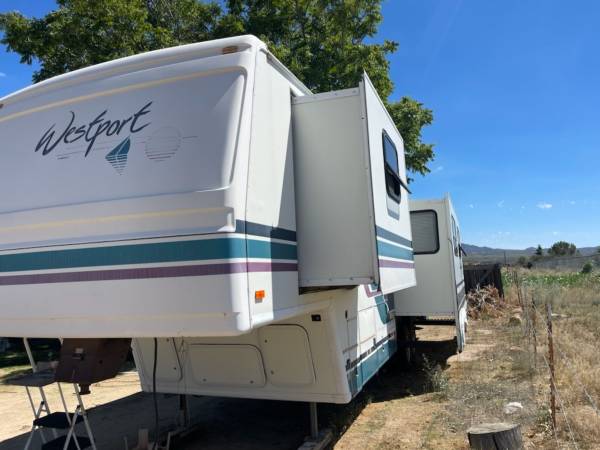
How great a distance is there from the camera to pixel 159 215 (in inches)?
116

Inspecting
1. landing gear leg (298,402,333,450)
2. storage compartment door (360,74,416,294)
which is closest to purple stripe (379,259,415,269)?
storage compartment door (360,74,416,294)

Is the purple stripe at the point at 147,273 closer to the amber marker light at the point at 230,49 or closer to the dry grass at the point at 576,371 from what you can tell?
the amber marker light at the point at 230,49

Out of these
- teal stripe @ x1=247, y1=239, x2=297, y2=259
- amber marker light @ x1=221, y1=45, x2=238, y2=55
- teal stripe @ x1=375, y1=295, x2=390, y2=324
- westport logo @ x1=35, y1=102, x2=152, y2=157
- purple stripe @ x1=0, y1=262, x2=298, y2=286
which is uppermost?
amber marker light @ x1=221, y1=45, x2=238, y2=55

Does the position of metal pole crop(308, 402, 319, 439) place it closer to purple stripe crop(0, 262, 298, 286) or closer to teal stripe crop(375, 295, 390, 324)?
teal stripe crop(375, 295, 390, 324)

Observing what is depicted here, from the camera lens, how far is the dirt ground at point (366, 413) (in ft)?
16.8

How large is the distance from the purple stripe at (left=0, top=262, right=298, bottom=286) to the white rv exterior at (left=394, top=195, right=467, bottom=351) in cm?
426

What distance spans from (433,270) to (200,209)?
5.16 meters

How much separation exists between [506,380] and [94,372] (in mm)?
5385

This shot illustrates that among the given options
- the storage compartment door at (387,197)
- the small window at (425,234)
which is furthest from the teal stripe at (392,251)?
the small window at (425,234)

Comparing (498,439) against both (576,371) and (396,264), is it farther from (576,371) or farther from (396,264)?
(576,371)

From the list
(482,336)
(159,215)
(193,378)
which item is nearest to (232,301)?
(159,215)

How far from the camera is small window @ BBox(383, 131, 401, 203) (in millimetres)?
4777

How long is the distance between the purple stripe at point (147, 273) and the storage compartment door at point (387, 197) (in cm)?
103

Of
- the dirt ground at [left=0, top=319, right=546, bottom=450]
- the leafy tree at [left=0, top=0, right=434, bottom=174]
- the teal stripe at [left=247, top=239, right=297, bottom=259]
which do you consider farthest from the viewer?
the leafy tree at [left=0, top=0, right=434, bottom=174]
